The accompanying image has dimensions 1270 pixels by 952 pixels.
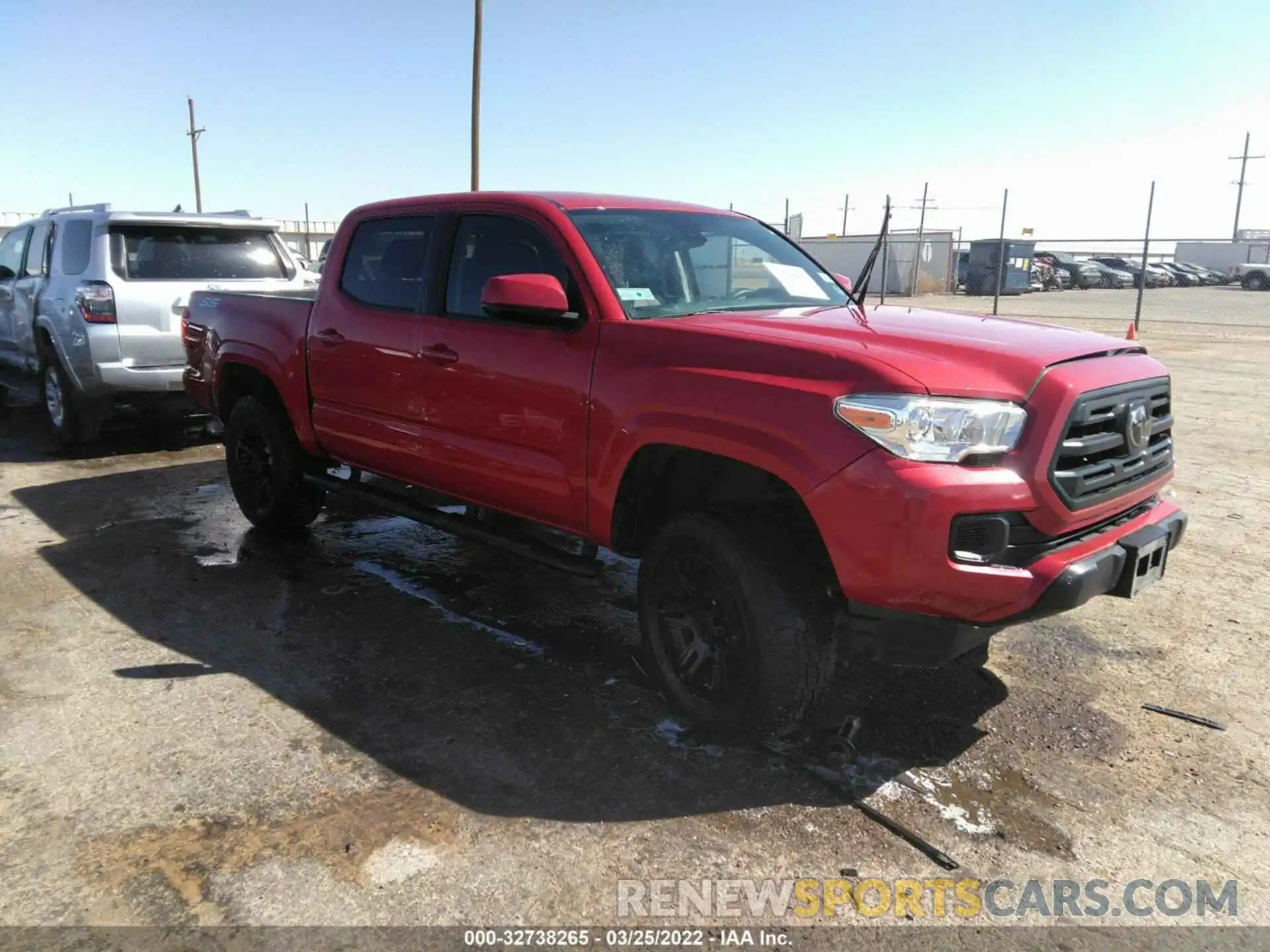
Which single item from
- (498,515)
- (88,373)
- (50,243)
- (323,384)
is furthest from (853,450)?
(50,243)

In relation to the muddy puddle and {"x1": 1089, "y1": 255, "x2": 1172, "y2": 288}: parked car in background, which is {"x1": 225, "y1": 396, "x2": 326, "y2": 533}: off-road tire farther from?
{"x1": 1089, "y1": 255, "x2": 1172, "y2": 288}: parked car in background

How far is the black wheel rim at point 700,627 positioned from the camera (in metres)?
3.21

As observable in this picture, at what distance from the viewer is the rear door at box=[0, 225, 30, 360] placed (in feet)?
29.2

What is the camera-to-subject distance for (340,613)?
14.9 feet

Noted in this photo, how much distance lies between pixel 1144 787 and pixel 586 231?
2878 mm

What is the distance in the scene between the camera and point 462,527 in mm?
4320

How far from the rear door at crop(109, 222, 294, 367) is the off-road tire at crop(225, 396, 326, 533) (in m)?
2.08

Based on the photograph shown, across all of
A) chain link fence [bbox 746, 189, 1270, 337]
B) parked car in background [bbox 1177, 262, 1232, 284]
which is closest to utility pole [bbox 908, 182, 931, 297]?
chain link fence [bbox 746, 189, 1270, 337]

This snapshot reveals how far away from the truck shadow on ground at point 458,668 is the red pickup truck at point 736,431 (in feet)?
1.03

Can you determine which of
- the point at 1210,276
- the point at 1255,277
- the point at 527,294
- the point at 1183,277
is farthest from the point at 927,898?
the point at 1210,276

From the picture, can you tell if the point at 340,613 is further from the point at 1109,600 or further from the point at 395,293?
→ the point at 1109,600

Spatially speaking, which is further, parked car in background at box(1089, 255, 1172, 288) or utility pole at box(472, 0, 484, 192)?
parked car in background at box(1089, 255, 1172, 288)

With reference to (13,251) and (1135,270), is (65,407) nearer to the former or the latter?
(13,251)

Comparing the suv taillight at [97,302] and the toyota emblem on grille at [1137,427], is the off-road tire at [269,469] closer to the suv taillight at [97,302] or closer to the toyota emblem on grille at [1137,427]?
the suv taillight at [97,302]
